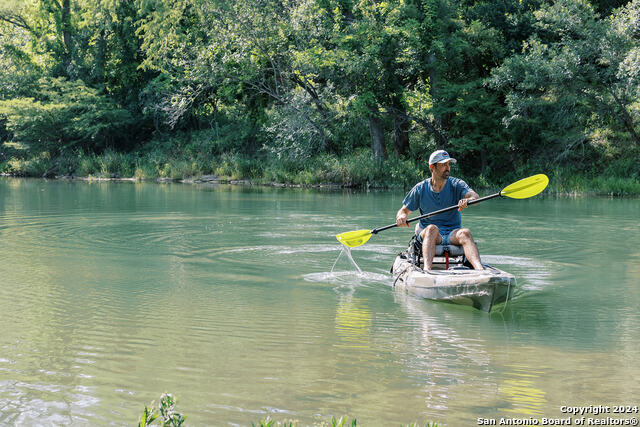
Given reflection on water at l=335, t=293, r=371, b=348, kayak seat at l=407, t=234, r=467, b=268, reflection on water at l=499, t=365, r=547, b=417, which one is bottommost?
reflection on water at l=499, t=365, r=547, b=417

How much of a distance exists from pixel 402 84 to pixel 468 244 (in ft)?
69.0

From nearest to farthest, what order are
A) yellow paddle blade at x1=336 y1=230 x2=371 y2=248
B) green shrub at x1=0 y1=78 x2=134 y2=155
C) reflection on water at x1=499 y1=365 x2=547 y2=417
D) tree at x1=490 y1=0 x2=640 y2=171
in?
reflection on water at x1=499 y1=365 x2=547 y2=417 < yellow paddle blade at x1=336 y1=230 x2=371 y2=248 < tree at x1=490 y1=0 x2=640 y2=171 < green shrub at x1=0 y1=78 x2=134 y2=155

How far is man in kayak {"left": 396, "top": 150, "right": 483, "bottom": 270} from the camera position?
739 cm

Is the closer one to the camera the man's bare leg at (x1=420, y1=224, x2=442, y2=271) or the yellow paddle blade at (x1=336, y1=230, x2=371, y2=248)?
the man's bare leg at (x1=420, y1=224, x2=442, y2=271)

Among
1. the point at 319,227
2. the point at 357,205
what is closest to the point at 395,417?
the point at 319,227

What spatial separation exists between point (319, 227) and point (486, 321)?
788cm

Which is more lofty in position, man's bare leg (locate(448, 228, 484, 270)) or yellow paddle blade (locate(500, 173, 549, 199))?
yellow paddle blade (locate(500, 173, 549, 199))

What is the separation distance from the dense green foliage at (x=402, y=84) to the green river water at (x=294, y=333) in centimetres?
1285

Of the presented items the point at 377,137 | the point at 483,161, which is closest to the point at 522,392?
the point at 483,161

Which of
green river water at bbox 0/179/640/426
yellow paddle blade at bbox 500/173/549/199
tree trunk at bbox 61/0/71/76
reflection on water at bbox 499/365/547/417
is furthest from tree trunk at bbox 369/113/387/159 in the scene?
reflection on water at bbox 499/365/547/417

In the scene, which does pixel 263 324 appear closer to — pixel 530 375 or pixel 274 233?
pixel 530 375

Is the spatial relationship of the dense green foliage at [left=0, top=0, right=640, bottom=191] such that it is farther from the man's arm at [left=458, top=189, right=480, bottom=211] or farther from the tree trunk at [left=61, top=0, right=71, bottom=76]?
the man's arm at [left=458, top=189, right=480, bottom=211]

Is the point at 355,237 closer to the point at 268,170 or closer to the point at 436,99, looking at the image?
the point at 436,99

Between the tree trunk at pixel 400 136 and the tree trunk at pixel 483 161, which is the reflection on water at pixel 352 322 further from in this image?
the tree trunk at pixel 400 136
